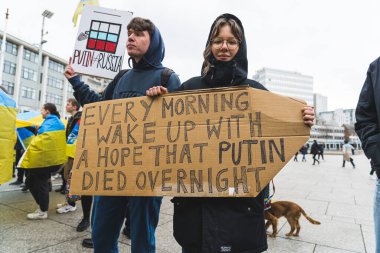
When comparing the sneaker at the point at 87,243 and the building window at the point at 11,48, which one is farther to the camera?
the building window at the point at 11,48

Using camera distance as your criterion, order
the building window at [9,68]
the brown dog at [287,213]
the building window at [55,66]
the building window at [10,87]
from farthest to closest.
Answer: the building window at [55,66]
the building window at [10,87]
the building window at [9,68]
the brown dog at [287,213]

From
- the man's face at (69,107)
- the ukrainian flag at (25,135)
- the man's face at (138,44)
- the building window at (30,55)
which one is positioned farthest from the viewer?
the building window at (30,55)

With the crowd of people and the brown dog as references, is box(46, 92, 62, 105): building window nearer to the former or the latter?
the brown dog

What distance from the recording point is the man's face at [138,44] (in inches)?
79.4

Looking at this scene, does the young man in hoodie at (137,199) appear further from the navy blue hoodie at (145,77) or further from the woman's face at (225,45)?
the woman's face at (225,45)

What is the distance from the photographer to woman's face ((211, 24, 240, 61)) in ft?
5.20

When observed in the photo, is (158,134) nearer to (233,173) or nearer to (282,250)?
(233,173)

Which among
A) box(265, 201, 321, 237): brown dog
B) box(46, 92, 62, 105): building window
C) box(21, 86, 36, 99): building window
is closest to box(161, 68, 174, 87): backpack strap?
box(265, 201, 321, 237): brown dog

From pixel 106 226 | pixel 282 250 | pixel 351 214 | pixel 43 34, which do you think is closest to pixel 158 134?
pixel 106 226

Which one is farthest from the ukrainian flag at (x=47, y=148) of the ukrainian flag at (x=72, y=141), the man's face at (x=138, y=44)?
the man's face at (x=138, y=44)

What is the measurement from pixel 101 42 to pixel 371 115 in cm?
297

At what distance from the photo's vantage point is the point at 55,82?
173 ft

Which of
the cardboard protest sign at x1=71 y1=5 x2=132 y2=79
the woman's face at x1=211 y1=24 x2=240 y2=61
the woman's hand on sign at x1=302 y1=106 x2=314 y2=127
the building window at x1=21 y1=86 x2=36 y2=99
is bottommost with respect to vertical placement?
the woman's hand on sign at x1=302 y1=106 x2=314 y2=127

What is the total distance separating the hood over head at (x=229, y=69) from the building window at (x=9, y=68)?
51.7 metres
